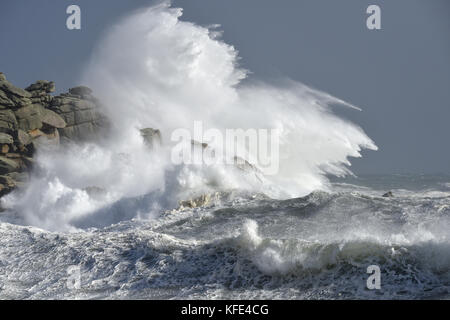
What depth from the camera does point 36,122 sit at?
24828 millimetres

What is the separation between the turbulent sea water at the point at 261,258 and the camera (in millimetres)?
7062

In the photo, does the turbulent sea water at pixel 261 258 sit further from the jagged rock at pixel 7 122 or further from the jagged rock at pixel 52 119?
the jagged rock at pixel 52 119

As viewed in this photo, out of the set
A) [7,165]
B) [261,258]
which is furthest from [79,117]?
[261,258]

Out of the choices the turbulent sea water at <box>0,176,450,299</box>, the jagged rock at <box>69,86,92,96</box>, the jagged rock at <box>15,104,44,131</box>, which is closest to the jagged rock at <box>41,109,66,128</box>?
the jagged rock at <box>15,104,44,131</box>

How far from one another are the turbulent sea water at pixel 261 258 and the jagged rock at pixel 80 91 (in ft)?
61.0

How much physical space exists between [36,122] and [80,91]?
5194mm

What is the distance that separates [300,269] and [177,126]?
23662 mm

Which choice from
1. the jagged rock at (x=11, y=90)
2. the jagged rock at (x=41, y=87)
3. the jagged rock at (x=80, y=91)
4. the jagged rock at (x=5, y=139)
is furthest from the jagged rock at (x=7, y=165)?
the jagged rock at (x=80, y=91)

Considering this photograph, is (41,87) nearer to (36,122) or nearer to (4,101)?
(4,101)

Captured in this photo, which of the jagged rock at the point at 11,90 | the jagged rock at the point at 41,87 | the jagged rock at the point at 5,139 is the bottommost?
the jagged rock at the point at 5,139

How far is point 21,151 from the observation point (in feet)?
77.3

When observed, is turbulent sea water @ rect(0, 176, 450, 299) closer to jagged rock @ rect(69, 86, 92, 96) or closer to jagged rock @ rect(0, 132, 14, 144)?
jagged rock @ rect(0, 132, 14, 144)

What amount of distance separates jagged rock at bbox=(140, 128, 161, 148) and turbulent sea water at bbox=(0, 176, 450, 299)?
47.1ft
